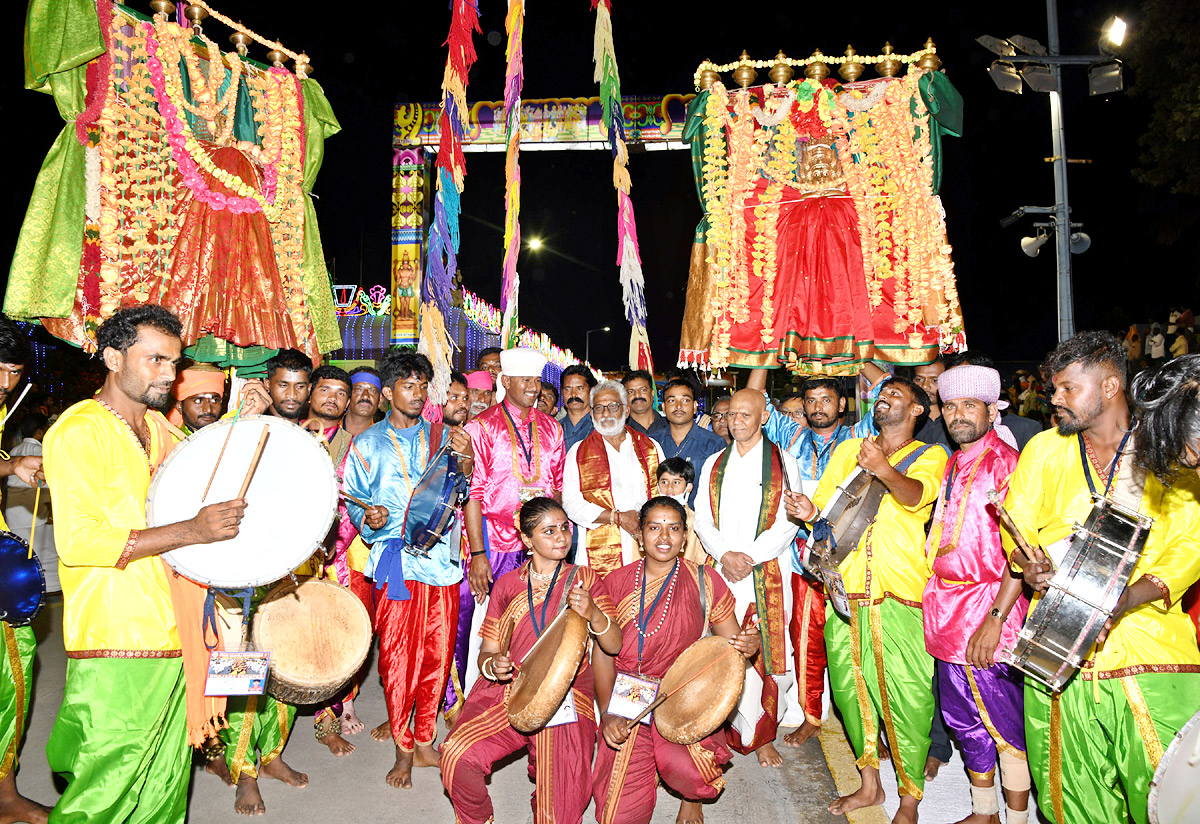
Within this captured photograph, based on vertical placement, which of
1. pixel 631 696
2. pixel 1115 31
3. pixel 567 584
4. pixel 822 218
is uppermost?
pixel 1115 31

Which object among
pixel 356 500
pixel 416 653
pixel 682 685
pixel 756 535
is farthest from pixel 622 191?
pixel 682 685

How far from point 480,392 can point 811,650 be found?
10.3 ft

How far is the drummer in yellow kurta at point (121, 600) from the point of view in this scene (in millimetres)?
2602

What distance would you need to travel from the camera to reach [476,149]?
14.1 meters

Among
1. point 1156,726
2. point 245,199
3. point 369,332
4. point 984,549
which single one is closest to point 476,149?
point 369,332

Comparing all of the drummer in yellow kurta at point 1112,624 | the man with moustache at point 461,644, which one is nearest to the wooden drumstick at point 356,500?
the man with moustache at point 461,644

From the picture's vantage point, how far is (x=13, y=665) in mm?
3340

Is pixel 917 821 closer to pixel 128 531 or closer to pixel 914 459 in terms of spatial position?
pixel 914 459

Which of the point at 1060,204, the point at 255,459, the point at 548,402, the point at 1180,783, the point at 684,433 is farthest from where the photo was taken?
the point at 1060,204

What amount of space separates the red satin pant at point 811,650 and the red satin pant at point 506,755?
1677 millimetres

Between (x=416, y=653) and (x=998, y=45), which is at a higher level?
(x=998, y=45)

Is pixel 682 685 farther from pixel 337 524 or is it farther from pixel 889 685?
pixel 337 524

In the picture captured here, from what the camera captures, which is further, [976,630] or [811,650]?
[811,650]

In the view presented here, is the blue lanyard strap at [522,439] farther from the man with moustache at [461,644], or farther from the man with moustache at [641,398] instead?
the man with moustache at [641,398]
